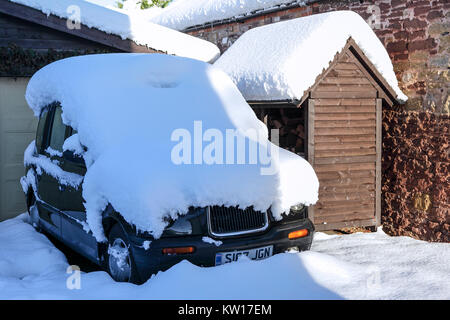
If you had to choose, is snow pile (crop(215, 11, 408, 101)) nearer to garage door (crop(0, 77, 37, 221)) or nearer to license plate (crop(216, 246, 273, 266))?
license plate (crop(216, 246, 273, 266))

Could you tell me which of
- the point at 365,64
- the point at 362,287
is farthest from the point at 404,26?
the point at 362,287

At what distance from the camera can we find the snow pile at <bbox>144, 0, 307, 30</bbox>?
11.2 meters

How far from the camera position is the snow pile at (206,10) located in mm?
11156

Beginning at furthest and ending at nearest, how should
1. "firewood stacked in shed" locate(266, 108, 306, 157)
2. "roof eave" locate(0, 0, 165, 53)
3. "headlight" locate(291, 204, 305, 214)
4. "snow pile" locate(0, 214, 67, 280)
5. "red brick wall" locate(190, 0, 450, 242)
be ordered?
"firewood stacked in shed" locate(266, 108, 306, 157) < "roof eave" locate(0, 0, 165, 53) < "red brick wall" locate(190, 0, 450, 242) < "snow pile" locate(0, 214, 67, 280) < "headlight" locate(291, 204, 305, 214)

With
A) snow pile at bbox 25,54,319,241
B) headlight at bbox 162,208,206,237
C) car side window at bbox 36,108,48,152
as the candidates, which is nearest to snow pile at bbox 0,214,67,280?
snow pile at bbox 25,54,319,241

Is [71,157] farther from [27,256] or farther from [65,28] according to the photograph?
[65,28]

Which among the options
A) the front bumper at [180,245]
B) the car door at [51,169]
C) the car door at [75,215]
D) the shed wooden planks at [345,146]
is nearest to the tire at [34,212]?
the car door at [51,169]

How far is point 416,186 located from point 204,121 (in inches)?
173

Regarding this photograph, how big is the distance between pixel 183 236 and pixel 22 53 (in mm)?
5287

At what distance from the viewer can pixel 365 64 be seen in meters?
7.41

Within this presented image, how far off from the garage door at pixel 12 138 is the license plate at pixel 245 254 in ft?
16.7

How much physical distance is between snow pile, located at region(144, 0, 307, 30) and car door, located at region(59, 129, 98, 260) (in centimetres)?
657

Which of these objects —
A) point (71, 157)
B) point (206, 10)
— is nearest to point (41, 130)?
point (71, 157)

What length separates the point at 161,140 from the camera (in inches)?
177
